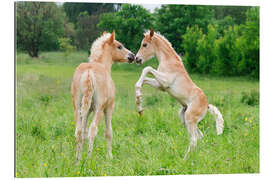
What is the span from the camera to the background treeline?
4754 millimetres

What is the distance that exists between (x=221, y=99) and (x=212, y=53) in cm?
90

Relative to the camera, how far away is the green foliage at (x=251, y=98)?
5750 millimetres

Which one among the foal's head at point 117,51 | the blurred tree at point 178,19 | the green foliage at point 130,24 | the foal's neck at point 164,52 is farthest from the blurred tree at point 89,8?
the foal's neck at point 164,52

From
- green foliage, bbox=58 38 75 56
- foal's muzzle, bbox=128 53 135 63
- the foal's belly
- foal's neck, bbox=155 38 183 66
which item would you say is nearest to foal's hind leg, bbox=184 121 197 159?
the foal's belly

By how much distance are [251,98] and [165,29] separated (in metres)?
1.96

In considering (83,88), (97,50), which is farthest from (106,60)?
(83,88)

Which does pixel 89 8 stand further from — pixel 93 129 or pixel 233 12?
pixel 233 12

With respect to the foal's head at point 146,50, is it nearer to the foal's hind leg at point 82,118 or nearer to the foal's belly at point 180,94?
the foal's belly at point 180,94

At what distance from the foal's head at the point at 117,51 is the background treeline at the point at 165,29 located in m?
0.45

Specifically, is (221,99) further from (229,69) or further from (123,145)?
(123,145)

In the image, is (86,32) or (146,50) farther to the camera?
(86,32)

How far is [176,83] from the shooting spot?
4473 millimetres

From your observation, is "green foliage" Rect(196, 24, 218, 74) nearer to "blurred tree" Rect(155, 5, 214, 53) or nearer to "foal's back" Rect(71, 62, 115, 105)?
"blurred tree" Rect(155, 5, 214, 53)
